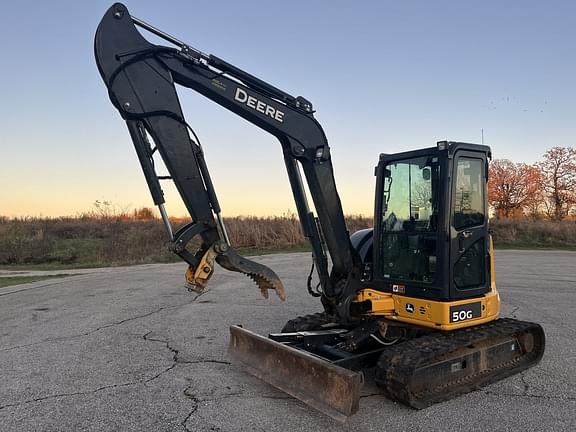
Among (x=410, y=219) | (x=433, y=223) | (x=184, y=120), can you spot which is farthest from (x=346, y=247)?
(x=184, y=120)

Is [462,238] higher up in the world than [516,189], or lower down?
lower down

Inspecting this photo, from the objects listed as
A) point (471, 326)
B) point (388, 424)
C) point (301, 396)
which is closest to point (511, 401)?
point (471, 326)

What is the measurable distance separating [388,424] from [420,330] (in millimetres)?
1540

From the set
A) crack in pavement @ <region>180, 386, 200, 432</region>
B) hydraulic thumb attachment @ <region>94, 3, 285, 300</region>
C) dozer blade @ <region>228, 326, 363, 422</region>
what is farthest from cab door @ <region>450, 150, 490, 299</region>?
crack in pavement @ <region>180, 386, 200, 432</region>

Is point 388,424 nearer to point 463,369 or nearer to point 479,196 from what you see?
point 463,369

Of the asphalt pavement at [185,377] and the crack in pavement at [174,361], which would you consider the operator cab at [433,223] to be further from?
the crack in pavement at [174,361]

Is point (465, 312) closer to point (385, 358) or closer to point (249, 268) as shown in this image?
point (385, 358)

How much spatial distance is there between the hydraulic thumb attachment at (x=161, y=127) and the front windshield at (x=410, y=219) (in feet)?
5.80

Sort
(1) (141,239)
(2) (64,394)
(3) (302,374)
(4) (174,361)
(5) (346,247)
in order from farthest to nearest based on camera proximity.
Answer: (1) (141,239)
(4) (174,361)
(5) (346,247)
(2) (64,394)
(3) (302,374)

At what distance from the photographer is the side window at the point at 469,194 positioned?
534cm

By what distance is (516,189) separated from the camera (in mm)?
41188

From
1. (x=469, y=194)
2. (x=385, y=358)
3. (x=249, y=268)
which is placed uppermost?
(x=469, y=194)

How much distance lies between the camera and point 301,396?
4703 mm

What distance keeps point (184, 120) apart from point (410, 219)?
275 centimetres
